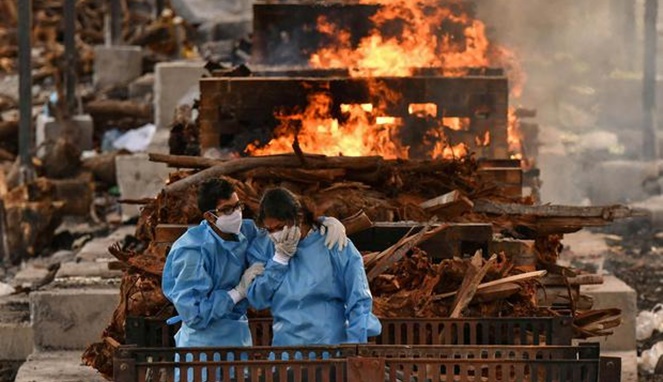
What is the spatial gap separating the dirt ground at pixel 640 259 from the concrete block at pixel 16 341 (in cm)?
500

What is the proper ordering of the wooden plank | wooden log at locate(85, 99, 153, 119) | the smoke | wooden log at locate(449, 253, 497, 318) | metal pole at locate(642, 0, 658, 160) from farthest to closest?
wooden log at locate(85, 99, 153, 119), metal pole at locate(642, 0, 658, 160), the smoke, the wooden plank, wooden log at locate(449, 253, 497, 318)

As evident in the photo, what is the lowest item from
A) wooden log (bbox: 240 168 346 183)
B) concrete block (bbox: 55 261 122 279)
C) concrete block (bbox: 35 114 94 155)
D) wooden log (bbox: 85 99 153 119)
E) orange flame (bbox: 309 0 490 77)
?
concrete block (bbox: 55 261 122 279)

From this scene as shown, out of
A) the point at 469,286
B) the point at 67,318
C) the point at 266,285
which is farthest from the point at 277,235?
the point at 67,318

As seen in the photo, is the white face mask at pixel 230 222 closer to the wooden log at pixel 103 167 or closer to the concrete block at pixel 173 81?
the concrete block at pixel 173 81

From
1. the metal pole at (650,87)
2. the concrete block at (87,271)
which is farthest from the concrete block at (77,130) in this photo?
the concrete block at (87,271)

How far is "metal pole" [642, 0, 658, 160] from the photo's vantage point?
1037 inches

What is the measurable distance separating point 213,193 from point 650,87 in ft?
64.5

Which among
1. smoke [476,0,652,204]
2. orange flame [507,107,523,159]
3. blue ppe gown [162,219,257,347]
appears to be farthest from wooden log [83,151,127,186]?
blue ppe gown [162,219,257,347]

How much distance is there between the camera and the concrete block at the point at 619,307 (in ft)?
43.3

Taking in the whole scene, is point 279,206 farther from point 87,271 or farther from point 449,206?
point 87,271

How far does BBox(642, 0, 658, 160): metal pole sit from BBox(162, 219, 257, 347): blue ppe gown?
18517mm

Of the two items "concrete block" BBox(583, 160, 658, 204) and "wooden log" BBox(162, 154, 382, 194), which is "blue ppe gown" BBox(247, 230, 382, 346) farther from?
"concrete block" BBox(583, 160, 658, 204)

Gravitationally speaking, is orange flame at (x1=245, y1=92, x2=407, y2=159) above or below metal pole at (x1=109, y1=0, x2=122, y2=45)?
below

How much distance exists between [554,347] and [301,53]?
9.01 m
